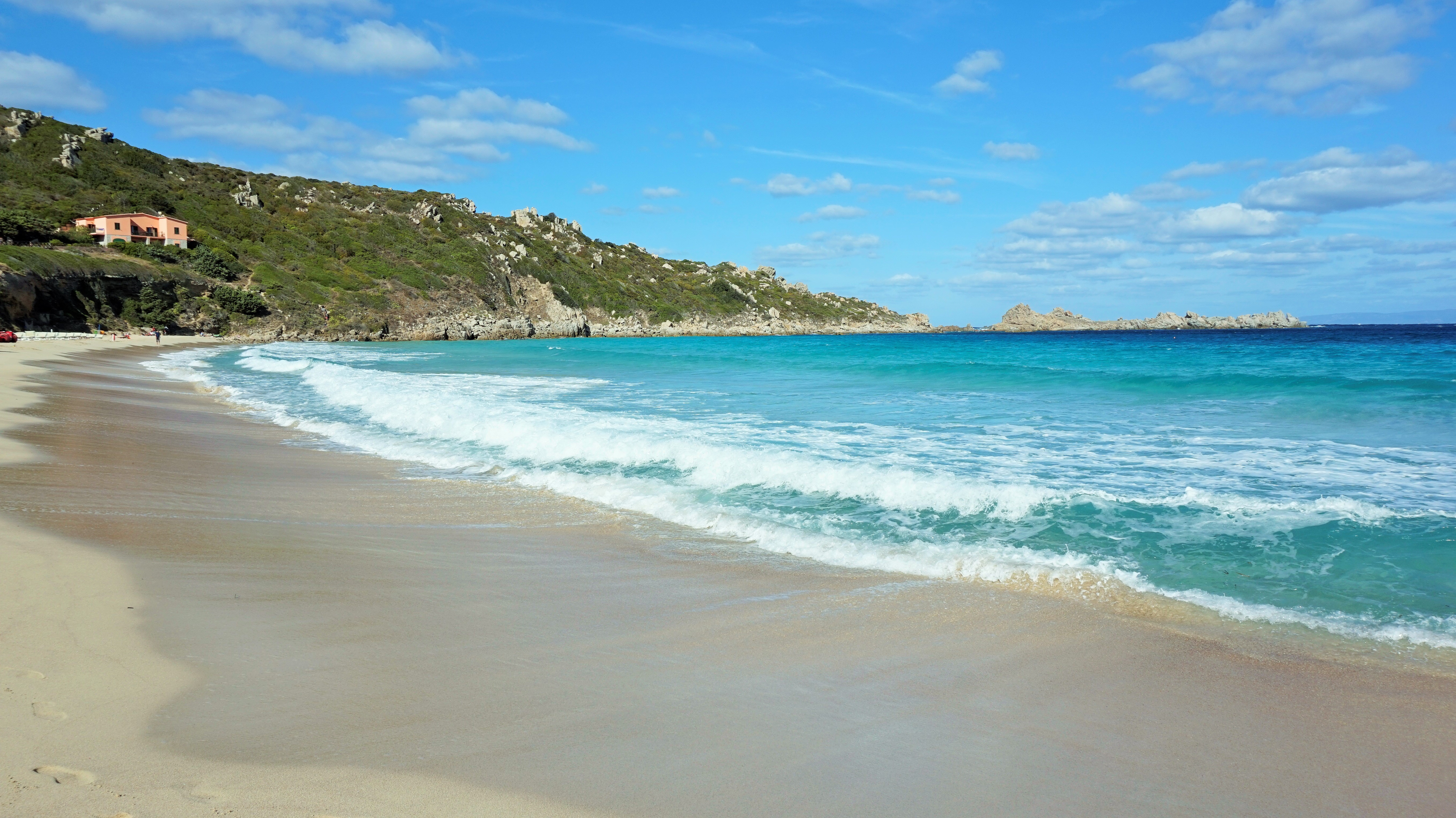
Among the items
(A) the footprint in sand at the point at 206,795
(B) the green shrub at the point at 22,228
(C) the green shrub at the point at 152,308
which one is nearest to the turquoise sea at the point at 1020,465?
(A) the footprint in sand at the point at 206,795

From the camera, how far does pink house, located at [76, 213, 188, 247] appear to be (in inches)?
2212

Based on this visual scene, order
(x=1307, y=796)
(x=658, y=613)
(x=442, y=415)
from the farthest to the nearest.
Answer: (x=442, y=415) → (x=658, y=613) → (x=1307, y=796)

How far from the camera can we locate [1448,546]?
5629 millimetres

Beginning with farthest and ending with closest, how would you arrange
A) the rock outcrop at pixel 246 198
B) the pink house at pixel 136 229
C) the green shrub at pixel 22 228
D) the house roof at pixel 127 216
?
the rock outcrop at pixel 246 198 → the house roof at pixel 127 216 → the pink house at pixel 136 229 → the green shrub at pixel 22 228

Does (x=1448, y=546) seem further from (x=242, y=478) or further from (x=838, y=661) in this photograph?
(x=242, y=478)

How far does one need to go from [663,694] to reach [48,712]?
219 centimetres

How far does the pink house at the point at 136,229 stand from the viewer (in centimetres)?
5619

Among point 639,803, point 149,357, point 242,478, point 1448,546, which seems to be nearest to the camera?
point 639,803

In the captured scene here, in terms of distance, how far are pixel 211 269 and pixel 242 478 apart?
199ft

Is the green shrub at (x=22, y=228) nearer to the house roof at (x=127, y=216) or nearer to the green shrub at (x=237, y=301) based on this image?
the house roof at (x=127, y=216)

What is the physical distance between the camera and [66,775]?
93.1 inches

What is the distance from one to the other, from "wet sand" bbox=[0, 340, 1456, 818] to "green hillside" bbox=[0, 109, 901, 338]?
4809cm

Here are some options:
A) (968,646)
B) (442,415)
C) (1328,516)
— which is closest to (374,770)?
(968,646)

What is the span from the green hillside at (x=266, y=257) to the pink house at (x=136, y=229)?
5.00 feet
